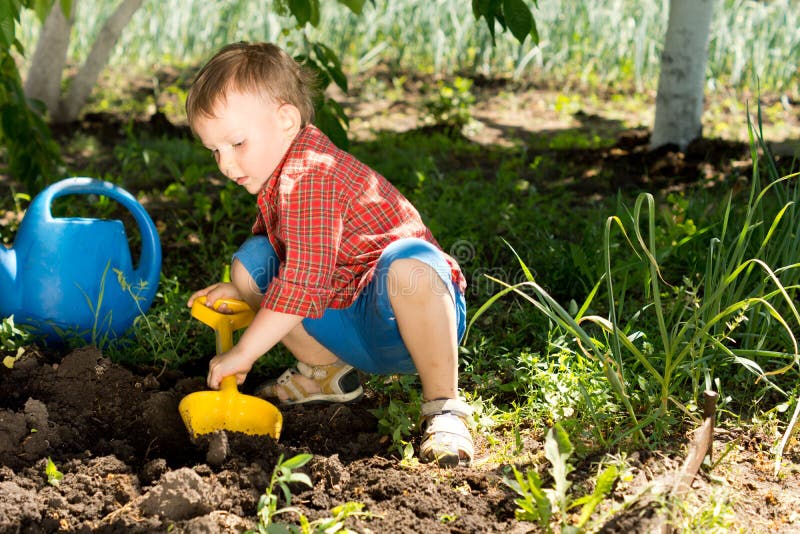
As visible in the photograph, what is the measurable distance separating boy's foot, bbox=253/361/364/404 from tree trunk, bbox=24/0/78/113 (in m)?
2.77

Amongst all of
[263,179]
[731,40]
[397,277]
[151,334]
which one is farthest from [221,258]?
[731,40]

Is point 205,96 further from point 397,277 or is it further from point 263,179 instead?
point 397,277

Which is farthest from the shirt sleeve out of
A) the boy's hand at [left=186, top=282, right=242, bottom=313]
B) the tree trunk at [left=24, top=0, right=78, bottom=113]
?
the tree trunk at [left=24, top=0, right=78, bottom=113]

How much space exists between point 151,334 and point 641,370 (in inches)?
48.6

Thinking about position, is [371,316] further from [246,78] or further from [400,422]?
[246,78]

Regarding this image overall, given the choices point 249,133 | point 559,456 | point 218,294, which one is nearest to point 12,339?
point 218,294

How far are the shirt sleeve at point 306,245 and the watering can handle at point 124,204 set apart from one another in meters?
0.63

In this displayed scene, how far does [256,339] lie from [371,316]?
260mm

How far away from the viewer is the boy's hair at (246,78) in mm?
1771

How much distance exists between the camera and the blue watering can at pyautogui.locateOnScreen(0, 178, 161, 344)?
2.14 m

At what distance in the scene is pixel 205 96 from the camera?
5.79 feet

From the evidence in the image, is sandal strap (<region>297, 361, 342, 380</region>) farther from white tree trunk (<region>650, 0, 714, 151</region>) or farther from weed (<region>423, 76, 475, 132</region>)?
weed (<region>423, 76, 475, 132</region>)

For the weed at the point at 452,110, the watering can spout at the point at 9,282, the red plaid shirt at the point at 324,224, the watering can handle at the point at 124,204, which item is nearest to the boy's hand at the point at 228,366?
the red plaid shirt at the point at 324,224

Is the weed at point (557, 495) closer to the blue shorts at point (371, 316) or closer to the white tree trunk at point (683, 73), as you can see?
the blue shorts at point (371, 316)
